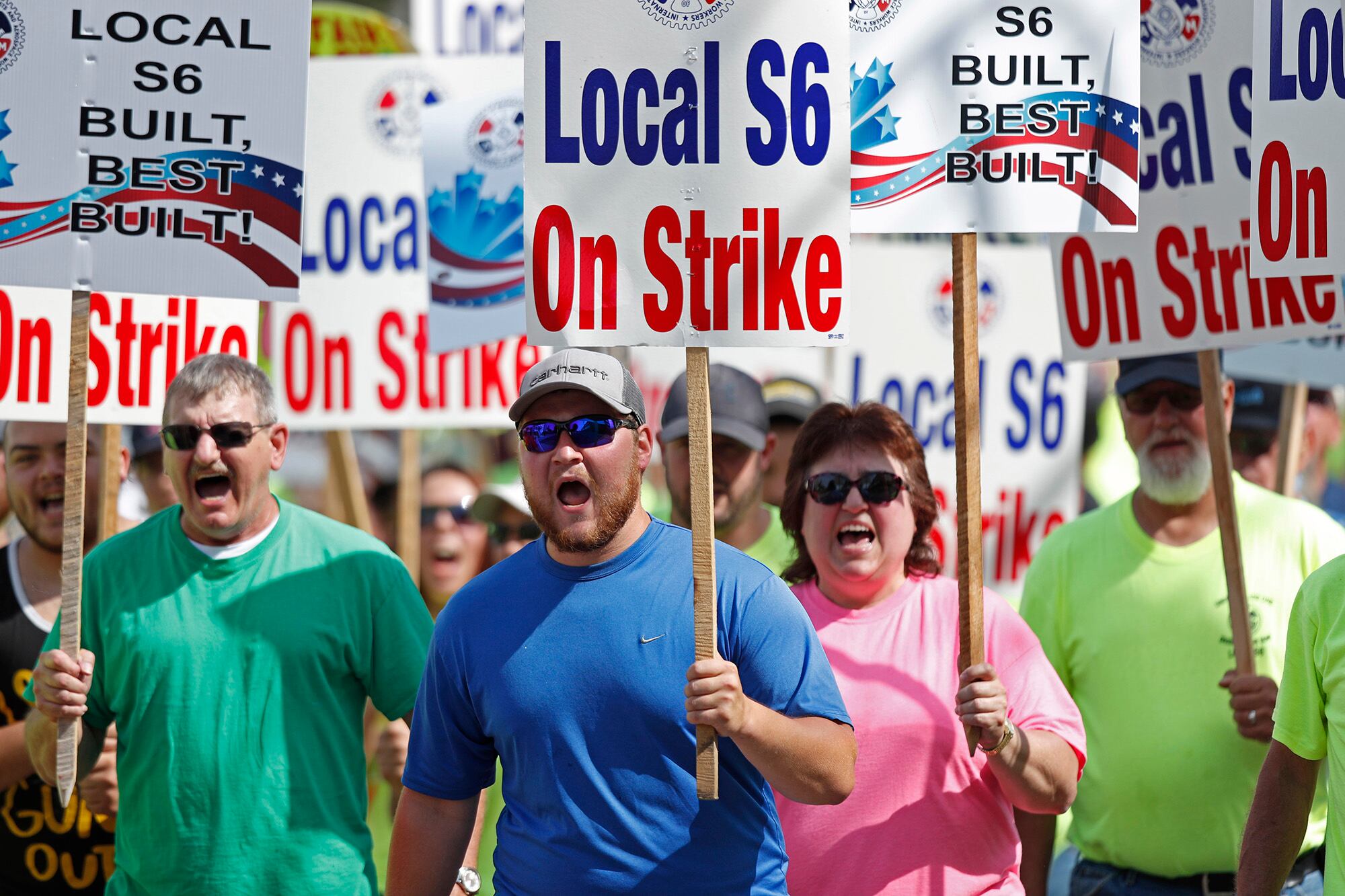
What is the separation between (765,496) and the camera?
19.7ft

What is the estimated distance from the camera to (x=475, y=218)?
5891 mm

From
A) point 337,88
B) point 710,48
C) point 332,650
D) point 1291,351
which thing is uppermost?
point 337,88

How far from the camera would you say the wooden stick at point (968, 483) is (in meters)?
3.52

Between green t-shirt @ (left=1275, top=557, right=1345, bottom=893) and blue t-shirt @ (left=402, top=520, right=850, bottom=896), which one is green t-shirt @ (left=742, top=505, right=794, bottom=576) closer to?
blue t-shirt @ (left=402, top=520, right=850, bottom=896)

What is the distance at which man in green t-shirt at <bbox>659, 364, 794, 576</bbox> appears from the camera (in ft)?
17.1

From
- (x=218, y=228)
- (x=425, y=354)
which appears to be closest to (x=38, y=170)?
(x=218, y=228)

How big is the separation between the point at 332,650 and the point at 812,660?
52.3 inches

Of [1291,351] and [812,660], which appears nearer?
[812,660]

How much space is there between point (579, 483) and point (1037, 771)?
1.17 metres

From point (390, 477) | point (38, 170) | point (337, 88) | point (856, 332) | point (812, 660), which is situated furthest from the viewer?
point (390, 477)

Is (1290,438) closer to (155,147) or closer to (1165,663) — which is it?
(1165,663)

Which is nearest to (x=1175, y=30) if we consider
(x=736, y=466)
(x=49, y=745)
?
(x=736, y=466)

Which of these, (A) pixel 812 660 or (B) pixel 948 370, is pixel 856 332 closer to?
(B) pixel 948 370

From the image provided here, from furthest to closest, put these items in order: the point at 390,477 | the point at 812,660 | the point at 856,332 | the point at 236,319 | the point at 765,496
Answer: the point at 390,477, the point at 856,332, the point at 765,496, the point at 236,319, the point at 812,660
